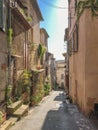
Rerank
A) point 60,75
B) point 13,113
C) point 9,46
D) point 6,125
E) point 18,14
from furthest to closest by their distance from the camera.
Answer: point 60,75
point 18,14
point 9,46
point 13,113
point 6,125

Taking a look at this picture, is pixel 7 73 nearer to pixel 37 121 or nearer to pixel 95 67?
pixel 37 121

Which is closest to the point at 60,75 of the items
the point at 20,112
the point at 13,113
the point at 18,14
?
the point at 18,14

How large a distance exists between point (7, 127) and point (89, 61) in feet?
17.5

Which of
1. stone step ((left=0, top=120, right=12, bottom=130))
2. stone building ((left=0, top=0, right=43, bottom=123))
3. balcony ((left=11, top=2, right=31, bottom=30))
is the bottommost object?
stone step ((left=0, top=120, right=12, bottom=130))

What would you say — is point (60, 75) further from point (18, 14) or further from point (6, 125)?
point (6, 125)

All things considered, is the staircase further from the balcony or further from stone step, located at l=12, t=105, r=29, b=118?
the balcony

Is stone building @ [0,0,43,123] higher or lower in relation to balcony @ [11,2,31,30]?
lower

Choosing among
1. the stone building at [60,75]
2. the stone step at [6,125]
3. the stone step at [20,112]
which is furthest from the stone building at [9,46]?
the stone building at [60,75]

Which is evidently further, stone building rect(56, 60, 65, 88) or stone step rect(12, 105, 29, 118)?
stone building rect(56, 60, 65, 88)

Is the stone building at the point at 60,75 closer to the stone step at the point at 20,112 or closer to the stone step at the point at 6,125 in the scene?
the stone step at the point at 20,112

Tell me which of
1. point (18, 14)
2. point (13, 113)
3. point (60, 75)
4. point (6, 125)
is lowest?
point (6, 125)

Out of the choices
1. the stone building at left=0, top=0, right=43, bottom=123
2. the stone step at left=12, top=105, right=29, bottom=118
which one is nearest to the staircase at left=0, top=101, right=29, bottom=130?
the stone step at left=12, top=105, right=29, bottom=118

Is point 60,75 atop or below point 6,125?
atop

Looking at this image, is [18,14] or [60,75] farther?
[60,75]
